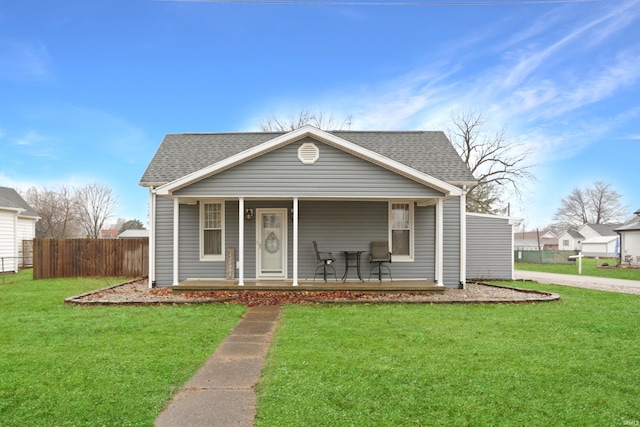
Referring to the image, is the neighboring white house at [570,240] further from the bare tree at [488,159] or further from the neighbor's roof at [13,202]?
the neighbor's roof at [13,202]

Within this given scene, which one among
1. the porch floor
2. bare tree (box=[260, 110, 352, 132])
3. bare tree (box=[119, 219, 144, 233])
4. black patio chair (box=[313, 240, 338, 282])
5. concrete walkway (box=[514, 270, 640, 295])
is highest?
bare tree (box=[260, 110, 352, 132])

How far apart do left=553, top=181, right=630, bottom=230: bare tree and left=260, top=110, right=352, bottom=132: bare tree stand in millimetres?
51901

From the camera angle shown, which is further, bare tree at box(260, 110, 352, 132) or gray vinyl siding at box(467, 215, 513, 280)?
bare tree at box(260, 110, 352, 132)

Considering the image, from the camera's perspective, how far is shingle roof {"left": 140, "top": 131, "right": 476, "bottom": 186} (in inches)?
482

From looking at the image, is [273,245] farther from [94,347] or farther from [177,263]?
[94,347]

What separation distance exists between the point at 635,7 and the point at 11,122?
30.3 m

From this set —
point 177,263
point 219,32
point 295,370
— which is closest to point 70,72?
point 219,32

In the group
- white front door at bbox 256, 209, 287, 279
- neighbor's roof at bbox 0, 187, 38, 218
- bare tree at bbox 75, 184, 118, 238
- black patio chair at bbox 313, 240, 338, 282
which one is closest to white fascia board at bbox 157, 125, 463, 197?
white front door at bbox 256, 209, 287, 279

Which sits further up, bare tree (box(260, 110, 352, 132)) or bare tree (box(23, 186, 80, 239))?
bare tree (box(260, 110, 352, 132))

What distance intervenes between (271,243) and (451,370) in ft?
25.9

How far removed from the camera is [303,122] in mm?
30484

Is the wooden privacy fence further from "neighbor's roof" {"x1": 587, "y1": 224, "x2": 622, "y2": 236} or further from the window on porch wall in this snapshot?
"neighbor's roof" {"x1": 587, "y1": 224, "x2": 622, "y2": 236}

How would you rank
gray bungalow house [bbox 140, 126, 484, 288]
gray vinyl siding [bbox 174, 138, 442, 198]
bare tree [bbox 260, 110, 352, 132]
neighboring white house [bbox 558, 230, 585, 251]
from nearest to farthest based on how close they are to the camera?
gray vinyl siding [bbox 174, 138, 442, 198] → gray bungalow house [bbox 140, 126, 484, 288] → bare tree [bbox 260, 110, 352, 132] → neighboring white house [bbox 558, 230, 585, 251]

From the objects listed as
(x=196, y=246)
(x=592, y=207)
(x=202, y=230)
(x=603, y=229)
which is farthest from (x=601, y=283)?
(x=592, y=207)
